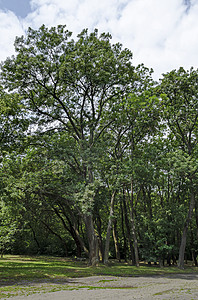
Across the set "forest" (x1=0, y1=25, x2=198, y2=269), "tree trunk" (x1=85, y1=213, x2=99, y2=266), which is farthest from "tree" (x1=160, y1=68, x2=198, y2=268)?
"tree trunk" (x1=85, y1=213, x2=99, y2=266)

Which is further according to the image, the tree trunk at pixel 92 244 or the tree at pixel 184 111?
the tree at pixel 184 111

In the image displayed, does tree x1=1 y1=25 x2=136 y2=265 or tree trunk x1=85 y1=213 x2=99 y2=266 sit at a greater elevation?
tree x1=1 y1=25 x2=136 y2=265

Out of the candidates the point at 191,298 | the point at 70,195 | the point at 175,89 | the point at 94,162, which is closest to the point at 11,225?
the point at 70,195

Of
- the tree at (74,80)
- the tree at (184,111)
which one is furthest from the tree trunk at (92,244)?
the tree at (184,111)

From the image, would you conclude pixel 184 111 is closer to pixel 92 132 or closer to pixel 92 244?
pixel 92 132

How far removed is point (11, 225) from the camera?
18875 mm

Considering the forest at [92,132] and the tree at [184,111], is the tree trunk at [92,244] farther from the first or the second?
the tree at [184,111]

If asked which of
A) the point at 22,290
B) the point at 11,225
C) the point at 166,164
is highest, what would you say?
the point at 166,164

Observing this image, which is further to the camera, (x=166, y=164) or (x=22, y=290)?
(x=166, y=164)

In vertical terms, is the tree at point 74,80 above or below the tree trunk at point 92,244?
above

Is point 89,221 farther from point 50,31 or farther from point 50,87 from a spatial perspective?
point 50,31

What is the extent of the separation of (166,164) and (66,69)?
1006 cm

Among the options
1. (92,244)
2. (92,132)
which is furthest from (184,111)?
(92,244)

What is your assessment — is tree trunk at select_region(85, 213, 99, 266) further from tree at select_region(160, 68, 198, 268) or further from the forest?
tree at select_region(160, 68, 198, 268)
